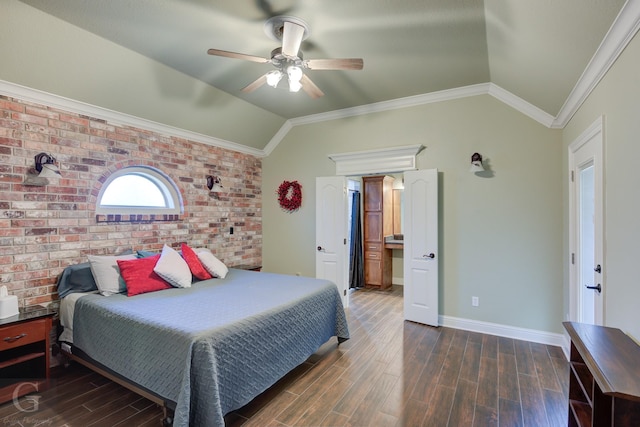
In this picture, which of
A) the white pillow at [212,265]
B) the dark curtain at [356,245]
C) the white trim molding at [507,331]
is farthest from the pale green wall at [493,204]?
the white pillow at [212,265]

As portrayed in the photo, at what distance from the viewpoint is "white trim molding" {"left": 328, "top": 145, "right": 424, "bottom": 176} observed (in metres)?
4.04

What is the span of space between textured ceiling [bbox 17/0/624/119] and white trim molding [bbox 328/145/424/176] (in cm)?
93

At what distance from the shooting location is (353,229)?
5.94 meters

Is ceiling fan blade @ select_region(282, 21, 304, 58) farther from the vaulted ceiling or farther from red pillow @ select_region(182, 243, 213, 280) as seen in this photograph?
red pillow @ select_region(182, 243, 213, 280)

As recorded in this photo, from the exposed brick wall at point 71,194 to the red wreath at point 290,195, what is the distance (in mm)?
1179

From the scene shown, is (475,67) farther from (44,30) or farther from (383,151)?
(44,30)

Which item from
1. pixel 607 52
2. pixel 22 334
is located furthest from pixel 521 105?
pixel 22 334

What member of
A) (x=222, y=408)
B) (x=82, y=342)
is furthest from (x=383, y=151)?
(x=82, y=342)

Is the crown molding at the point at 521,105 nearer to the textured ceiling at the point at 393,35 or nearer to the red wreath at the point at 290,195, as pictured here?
the textured ceiling at the point at 393,35

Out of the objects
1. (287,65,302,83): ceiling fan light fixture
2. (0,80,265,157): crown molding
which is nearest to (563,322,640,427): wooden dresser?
(287,65,302,83): ceiling fan light fixture

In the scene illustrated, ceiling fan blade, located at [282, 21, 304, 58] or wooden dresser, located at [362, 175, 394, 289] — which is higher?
ceiling fan blade, located at [282, 21, 304, 58]

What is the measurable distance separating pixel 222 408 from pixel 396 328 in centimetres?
244

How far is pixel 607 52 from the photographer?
1821 mm

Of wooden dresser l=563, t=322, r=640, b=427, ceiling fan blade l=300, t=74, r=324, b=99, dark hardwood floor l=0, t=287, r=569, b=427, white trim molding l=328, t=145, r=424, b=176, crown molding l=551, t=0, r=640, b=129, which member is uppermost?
ceiling fan blade l=300, t=74, r=324, b=99
